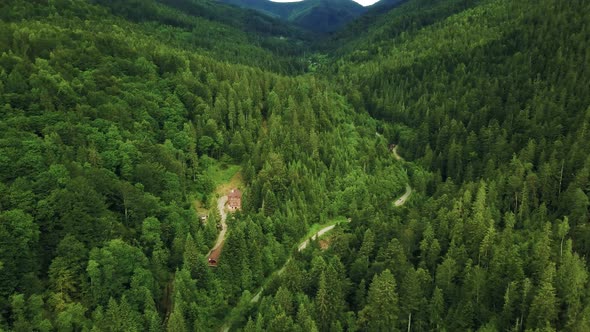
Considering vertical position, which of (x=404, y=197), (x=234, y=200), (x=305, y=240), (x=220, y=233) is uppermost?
(x=404, y=197)

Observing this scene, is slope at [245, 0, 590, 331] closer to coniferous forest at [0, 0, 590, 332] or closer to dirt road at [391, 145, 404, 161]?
coniferous forest at [0, 0, 590, 332]

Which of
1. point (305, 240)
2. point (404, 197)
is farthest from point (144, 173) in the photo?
point (404, 197)

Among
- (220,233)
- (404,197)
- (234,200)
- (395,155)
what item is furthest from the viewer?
(395,155)

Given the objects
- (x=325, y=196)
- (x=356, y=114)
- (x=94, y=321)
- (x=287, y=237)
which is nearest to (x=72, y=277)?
(x=94, y=321)

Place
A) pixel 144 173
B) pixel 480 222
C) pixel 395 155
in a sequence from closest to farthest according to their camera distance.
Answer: pixel 480 222 < pixel 144 173 < pixel 395 155

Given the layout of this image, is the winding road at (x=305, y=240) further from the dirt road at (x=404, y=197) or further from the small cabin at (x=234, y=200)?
the small cabin at (x=234, y=200)

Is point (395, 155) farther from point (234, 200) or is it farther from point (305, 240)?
point (234, 200)

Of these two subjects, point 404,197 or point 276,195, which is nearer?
point 276,195

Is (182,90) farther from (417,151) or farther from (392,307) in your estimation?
(392,307)
